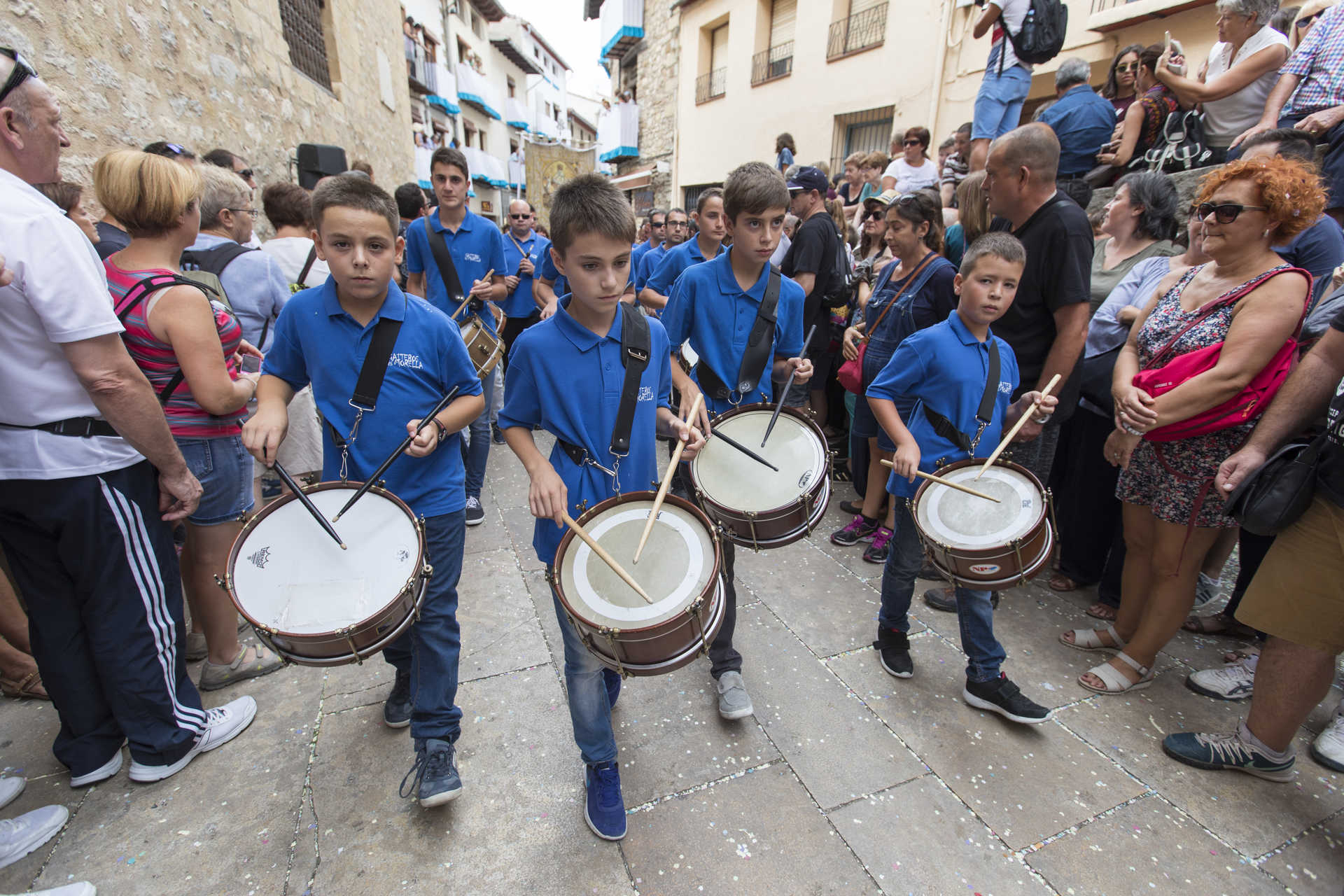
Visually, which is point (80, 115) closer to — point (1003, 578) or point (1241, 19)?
point (1003, 578)

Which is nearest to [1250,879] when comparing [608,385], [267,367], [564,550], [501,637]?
[564,550]

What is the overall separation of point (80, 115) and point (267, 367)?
13.0 feet

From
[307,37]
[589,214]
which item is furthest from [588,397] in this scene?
[307,37]

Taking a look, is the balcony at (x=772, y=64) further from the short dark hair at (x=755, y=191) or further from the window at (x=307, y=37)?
the short dark hair at (x=755, y=191)

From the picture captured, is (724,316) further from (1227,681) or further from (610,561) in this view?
(1227,681)

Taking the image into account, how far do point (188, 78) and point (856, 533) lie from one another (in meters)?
7.00

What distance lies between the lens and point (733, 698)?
7.98 ft

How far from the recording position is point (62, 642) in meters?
1.95

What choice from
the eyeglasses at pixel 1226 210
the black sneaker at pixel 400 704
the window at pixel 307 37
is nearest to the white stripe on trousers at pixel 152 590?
the black sneaker at pixel 400 704

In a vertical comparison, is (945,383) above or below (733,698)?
above

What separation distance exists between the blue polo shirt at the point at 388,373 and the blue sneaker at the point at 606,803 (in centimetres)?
103

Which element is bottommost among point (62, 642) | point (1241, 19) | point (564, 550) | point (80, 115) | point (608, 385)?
point (62, 642)

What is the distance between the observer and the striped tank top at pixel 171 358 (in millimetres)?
2027

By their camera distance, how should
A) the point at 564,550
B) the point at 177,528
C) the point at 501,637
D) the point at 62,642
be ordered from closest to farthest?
Result: the point at 564,550 → the point at 62,642 → the point at 501,637 → the point at 177,528
